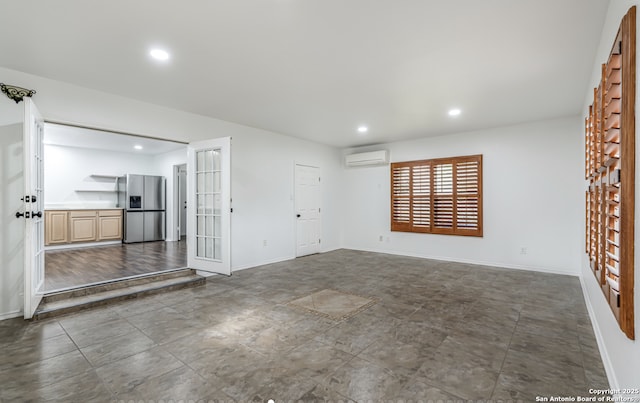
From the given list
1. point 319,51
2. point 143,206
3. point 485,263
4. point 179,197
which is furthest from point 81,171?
point 485,263

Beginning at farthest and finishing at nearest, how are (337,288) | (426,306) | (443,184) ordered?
1. (443,184)
2. (337,288)
3. (426,306)

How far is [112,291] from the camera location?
3.91m

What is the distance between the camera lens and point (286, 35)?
2.57 m

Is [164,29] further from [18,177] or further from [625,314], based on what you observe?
[625,314]

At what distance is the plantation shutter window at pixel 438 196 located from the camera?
591cm

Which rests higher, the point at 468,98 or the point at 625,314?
the point at 468,98

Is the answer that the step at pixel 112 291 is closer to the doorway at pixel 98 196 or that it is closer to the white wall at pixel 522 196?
the doorway at pixel 98 196

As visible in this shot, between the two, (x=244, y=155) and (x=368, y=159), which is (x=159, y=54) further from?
(x=368, y=159)

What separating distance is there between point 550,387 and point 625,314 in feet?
2.83

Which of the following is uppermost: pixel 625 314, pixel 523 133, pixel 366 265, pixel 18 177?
pixel 523 133

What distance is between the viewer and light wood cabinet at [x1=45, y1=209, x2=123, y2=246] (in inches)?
277

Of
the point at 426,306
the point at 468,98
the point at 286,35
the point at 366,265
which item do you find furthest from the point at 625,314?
the point at 366,265

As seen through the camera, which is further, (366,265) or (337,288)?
(366,265)

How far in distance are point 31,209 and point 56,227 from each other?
534 centimetres
